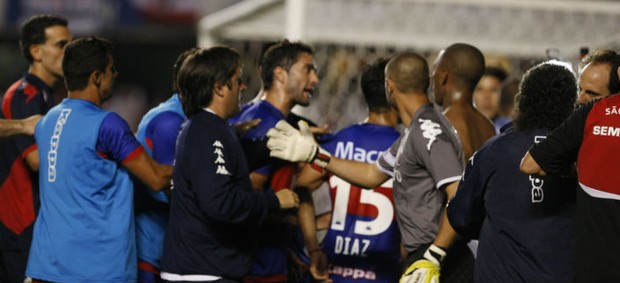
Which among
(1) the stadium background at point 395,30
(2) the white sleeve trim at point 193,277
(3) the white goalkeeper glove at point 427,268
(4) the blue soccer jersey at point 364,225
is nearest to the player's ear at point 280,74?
(4) the blue soccer jersey at point 364,225

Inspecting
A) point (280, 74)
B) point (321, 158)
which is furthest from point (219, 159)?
point (280, 74)

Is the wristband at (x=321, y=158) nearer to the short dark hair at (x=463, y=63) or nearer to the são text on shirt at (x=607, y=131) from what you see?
the short dark hair at (x=463, y=63)

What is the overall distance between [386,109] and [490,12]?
12.0 ft

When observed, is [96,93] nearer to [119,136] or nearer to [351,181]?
[119,136]

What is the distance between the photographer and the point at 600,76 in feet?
18.0

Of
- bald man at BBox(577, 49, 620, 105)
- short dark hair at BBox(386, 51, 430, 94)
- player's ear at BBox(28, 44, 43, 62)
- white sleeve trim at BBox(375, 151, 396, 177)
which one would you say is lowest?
white sleeve trim at BBox(375, 151, 396, 177)

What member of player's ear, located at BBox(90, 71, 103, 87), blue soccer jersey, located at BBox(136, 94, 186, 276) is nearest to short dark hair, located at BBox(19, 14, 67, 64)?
blue soccer jersey, located at BBox(136, 94, 186, 276)

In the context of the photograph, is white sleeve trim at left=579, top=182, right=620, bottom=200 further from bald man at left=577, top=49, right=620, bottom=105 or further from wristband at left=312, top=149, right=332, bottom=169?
wristband at left=312, top=149, right=332, bottom=169

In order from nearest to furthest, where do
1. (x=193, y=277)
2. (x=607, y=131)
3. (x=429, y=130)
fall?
(x=607, y=131) < (x=193, y=277) < (x=429, y=130)

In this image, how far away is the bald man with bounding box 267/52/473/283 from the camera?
5824 mm

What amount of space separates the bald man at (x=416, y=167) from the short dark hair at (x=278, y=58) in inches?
34.2

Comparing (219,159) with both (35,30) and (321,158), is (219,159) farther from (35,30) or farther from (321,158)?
(35,30)

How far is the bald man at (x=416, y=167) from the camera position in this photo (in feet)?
19.1

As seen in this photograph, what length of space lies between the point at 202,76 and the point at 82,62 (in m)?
0.65
